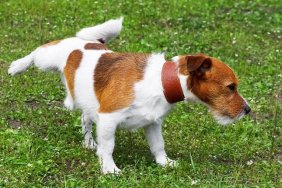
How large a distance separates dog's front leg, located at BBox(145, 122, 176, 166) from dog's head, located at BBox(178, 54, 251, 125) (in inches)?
27.9

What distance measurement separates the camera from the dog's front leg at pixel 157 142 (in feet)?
25.0

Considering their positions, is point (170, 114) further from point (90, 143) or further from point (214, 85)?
point (214, 85)

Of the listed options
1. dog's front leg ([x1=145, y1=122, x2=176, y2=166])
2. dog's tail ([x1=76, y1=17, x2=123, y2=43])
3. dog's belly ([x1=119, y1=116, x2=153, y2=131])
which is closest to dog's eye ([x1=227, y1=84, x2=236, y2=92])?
dog's belly ([x1=119, y1=116, x2=153, y2=131])

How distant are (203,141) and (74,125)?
1531 mm

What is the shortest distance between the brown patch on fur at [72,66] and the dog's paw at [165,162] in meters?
1.20

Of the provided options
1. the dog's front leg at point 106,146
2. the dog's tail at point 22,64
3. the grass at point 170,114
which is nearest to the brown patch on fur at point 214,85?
the grass at point 170,114

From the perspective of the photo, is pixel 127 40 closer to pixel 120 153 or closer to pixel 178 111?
pixel 178 111

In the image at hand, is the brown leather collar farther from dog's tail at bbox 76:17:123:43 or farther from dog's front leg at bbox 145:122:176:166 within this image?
dog's tail at bbox 76:17:123:43

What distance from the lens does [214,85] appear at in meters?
6.97

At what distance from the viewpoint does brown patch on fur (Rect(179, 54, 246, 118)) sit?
22.6 feet

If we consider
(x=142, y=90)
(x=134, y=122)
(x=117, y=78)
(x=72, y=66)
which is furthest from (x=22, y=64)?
(x=142, y=90)

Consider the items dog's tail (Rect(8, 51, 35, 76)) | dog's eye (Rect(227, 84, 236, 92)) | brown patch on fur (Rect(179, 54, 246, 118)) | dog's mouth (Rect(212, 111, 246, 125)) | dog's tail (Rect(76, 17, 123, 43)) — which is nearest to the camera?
brown patch on fur (Rect(179, 54, 246, 118))

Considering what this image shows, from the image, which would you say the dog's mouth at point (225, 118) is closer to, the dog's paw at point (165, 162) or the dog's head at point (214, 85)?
the dog's head at point (214, 85)

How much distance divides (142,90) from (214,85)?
26.9 inches
